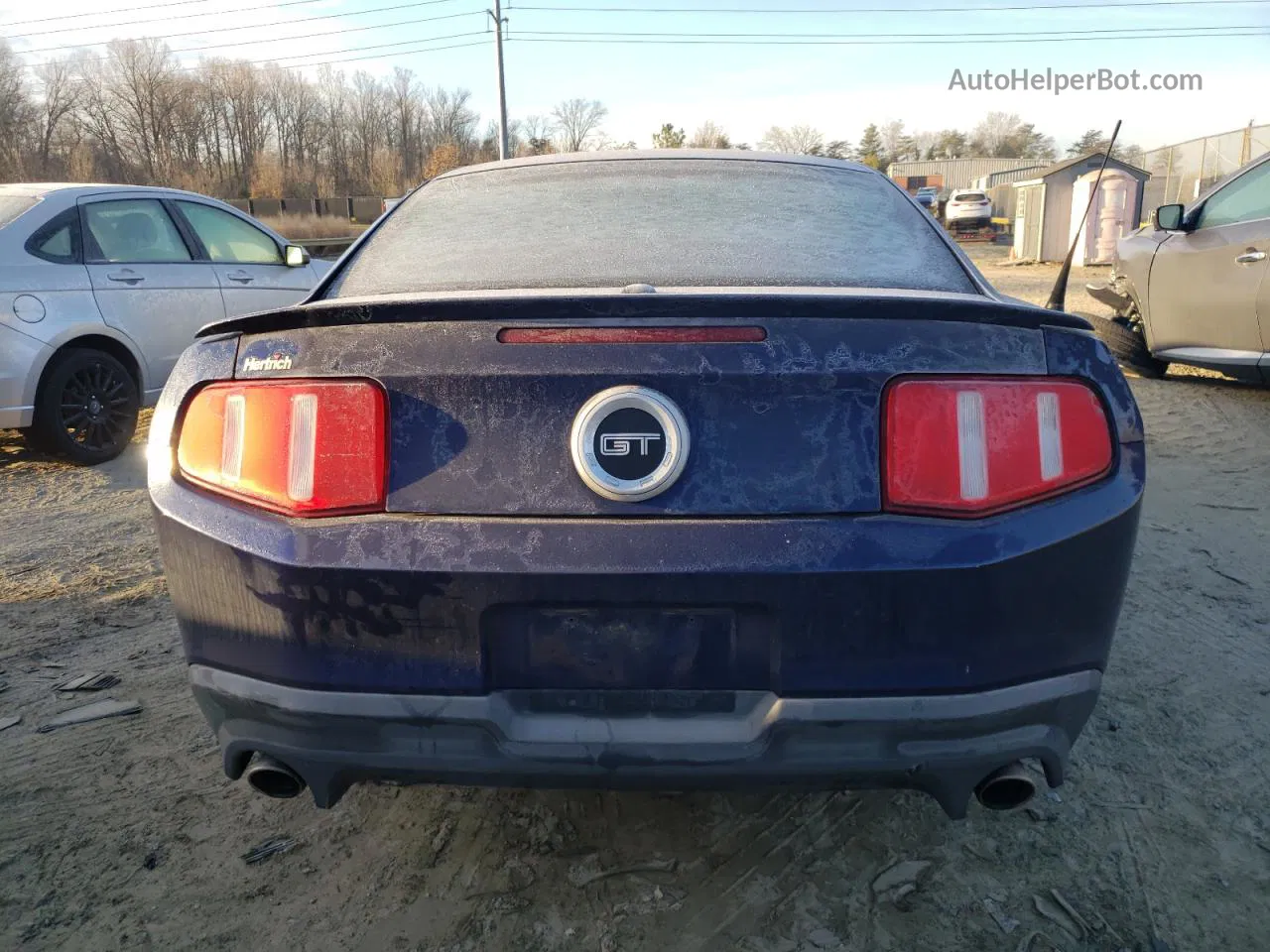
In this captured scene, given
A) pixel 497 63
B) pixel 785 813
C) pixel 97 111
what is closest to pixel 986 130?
pixel 497 63

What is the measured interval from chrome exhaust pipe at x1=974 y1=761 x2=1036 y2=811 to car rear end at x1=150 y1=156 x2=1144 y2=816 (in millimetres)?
45

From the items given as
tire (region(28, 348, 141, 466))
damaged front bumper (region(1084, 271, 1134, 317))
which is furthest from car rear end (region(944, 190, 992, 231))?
tire (region(28, 348, 141, 466))

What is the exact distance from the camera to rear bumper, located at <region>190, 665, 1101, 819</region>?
1.63 m

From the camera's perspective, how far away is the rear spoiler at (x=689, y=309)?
1669 mm

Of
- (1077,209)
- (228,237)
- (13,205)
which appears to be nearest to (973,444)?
(13,205)

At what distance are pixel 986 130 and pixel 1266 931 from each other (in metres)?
102

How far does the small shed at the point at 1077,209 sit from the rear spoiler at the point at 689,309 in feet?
58.7

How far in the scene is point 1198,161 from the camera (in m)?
21.7

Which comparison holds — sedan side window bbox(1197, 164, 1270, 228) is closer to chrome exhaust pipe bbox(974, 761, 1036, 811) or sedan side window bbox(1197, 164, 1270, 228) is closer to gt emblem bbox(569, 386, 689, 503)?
chrome exhaust pipe bbox(974, 761, 1036, 811)

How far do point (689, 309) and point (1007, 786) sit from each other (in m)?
1.05

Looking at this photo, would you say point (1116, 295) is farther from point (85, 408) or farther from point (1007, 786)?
point (85, 408)

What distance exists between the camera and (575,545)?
160 cm

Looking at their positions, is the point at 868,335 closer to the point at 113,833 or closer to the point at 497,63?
the point at 113,833

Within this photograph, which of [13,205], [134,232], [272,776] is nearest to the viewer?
[272,776]
